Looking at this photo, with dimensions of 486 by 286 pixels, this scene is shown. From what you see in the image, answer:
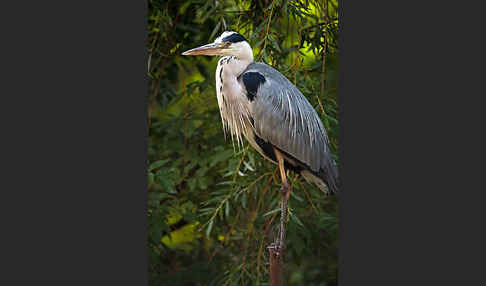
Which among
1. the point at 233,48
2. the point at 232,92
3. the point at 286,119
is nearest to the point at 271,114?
the point at 286,119

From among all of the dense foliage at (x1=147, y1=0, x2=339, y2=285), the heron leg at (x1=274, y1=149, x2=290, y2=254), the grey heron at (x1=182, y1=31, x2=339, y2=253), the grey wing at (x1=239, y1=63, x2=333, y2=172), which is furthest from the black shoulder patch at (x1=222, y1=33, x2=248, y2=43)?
the heron leg at (x1=274, y1=149, x2=290, y2=254)

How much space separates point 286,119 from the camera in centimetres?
261

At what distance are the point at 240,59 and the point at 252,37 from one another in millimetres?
258

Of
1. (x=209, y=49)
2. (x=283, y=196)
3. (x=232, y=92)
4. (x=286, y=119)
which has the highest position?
(x=209, y=49)

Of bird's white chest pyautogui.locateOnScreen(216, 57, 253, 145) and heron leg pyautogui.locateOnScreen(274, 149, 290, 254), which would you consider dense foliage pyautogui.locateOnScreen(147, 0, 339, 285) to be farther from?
bird's white chest pyautogui.locateOnScreen(216, 57, 253, 145)

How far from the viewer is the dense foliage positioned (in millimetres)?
2869

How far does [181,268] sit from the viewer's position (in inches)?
133

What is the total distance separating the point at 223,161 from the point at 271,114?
0.82 metres

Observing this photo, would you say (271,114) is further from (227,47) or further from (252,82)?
(227,47)

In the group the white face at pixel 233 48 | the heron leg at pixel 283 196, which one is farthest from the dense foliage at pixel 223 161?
the white face at pixel 233 48

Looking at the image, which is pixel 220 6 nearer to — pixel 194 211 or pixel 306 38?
pixel 306 38

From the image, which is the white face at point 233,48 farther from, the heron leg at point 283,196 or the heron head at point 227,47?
the heron leg at point 283,196

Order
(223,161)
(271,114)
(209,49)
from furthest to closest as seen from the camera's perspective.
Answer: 1. (223,161)
2. (271,114)
3. (209,49)

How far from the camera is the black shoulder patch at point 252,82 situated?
99.1 inches
